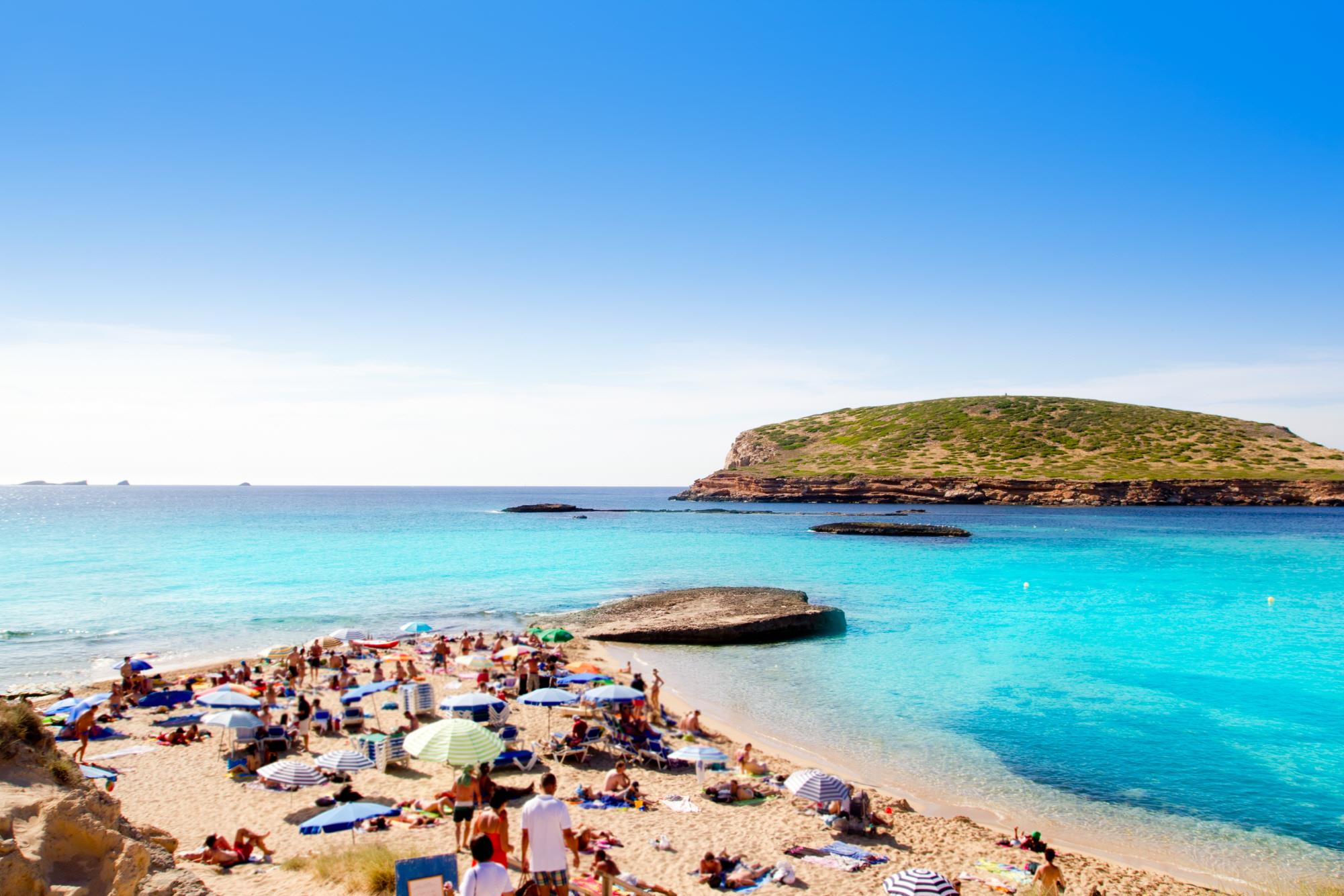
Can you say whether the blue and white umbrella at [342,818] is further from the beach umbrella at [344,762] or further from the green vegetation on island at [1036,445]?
the green vegetation on island at [1036,445]

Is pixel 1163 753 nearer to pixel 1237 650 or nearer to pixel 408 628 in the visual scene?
pixel 1237 650

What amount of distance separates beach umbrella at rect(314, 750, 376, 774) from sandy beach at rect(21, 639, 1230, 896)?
43cm

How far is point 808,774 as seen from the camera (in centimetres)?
1400

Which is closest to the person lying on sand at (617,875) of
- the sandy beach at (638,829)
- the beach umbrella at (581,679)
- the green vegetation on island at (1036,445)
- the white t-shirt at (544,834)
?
the sandy beach at (638,829)

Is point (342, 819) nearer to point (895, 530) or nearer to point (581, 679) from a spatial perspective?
point (581, 679)

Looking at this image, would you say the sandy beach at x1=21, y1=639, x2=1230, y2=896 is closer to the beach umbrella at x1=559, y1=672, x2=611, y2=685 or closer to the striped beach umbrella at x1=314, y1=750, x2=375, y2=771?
the striped beach umbrella at x1=314, y1=750, x2=375, y2=771

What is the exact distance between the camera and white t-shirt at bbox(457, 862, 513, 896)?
7355 mm

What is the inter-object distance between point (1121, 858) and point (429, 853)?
1111cm

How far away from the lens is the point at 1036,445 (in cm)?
12794

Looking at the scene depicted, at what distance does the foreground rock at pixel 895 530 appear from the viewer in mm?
74500

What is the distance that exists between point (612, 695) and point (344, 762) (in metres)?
6.00

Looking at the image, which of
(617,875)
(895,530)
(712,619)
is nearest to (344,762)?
(617,875)

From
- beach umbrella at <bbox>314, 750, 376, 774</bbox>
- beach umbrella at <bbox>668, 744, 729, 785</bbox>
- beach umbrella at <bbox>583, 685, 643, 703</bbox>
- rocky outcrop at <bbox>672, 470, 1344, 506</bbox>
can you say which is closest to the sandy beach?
beach umbrella at <bbox>668, 744, 729, 785</bbox>

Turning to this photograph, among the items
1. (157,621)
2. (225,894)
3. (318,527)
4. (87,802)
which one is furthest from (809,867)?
(318,527)
